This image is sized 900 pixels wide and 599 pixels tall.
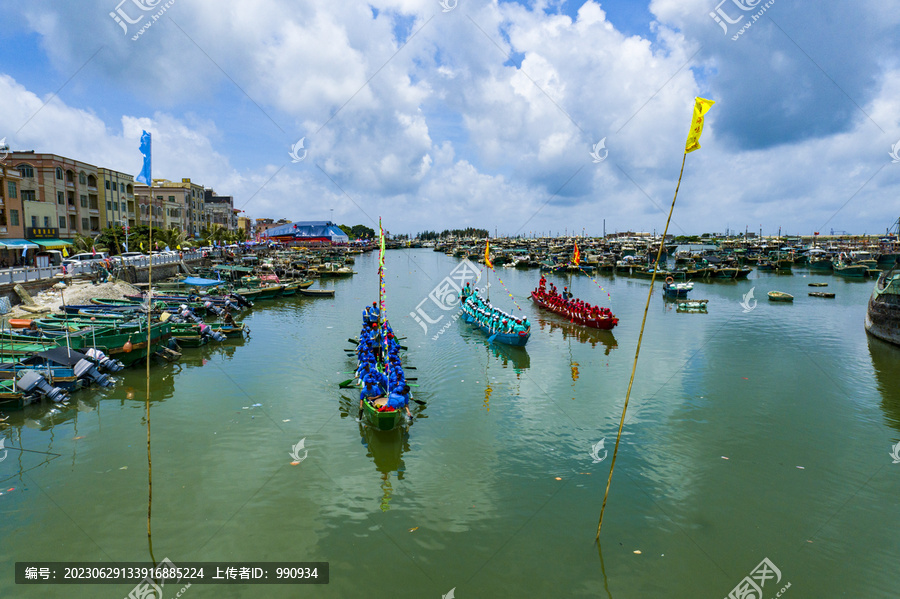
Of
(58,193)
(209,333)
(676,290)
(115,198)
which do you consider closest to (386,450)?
(209,333)

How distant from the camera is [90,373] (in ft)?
58.0

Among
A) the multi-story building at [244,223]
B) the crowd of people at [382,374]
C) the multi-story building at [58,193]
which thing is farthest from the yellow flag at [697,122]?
the multi-story building at [244,223]

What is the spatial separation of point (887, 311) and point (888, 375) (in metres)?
8.33

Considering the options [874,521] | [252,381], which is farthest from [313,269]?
[874,521]

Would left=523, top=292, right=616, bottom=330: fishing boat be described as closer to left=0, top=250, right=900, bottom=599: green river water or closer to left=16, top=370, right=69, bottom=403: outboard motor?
left=0, top=250, right=900, bottom=599: green river water

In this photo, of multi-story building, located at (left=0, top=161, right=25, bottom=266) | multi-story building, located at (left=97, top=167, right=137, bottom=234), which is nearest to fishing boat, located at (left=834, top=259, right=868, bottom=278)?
multi-story building, located at (left=97, top=167, right=137, bottom=234)

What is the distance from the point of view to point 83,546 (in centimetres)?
949

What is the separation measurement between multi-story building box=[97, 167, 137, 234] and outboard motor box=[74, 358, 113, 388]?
4303cm

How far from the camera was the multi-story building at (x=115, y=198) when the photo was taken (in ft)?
180

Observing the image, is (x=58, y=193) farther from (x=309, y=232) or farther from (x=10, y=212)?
(x=309, y=232)

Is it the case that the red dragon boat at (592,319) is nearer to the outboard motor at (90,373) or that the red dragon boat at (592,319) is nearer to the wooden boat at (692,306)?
the wooden boat at (692,306)

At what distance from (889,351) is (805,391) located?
12358 mm

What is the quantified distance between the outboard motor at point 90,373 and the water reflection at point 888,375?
95.5 feet

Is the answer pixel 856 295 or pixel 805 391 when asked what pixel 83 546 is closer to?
pixel 805 391
